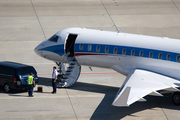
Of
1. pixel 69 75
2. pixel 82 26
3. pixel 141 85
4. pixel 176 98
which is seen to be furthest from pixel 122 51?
pixel 82 26

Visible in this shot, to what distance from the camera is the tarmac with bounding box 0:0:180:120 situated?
22.4 metres

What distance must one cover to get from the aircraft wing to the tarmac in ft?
4.70

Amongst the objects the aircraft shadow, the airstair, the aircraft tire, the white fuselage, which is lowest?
the aircraft shadow

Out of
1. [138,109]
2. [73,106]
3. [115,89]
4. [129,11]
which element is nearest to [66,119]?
[73,106]

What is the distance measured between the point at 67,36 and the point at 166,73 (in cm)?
768

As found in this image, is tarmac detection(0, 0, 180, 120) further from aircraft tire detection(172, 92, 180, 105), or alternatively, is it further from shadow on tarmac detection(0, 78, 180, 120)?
aircraft tire detection(172, 92, 180, 105)

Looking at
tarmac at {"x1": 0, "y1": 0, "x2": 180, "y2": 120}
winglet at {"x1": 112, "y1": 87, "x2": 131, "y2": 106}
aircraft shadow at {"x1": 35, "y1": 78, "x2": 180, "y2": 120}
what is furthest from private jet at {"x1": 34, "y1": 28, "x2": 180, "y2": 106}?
tarmac at {"x1": 0, "y1": 0, "x2": 180, "y2": 120}

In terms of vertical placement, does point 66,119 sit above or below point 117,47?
below

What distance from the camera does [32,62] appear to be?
32.1 meters

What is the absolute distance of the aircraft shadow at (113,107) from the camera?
2201 cm

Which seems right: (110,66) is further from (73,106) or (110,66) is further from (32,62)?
(32,62)

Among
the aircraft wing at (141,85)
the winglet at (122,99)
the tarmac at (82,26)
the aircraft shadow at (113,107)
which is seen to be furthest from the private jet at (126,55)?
the tarmac at (82,26)

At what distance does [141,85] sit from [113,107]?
2260 mm

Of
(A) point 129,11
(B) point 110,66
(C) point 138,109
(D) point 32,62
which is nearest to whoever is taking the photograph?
(C) point 138,109
